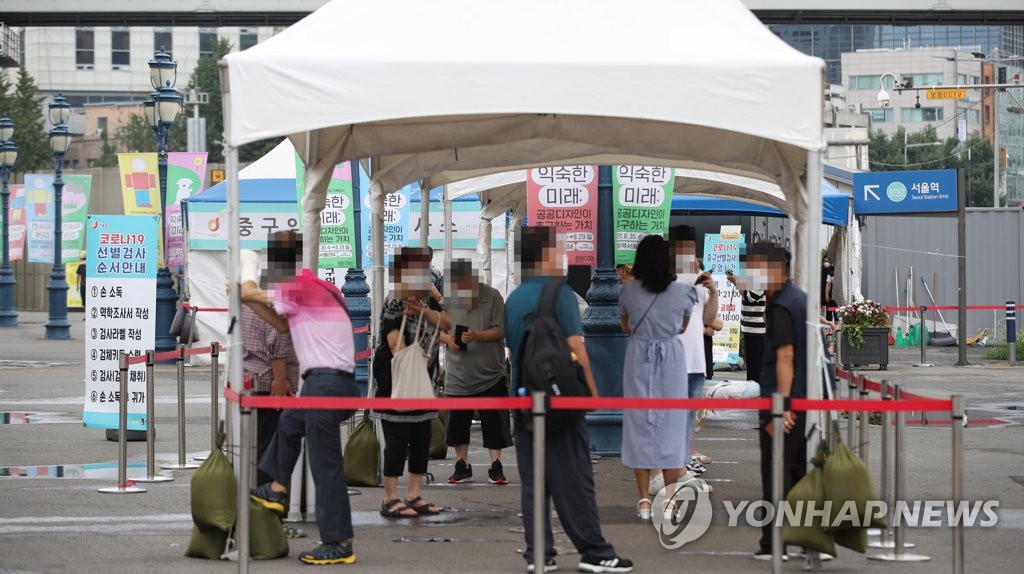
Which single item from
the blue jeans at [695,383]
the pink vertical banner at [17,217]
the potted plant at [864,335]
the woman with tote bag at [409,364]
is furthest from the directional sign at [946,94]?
the woman with tote bag at [409,364]

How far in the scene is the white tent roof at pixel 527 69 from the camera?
26.4 ft

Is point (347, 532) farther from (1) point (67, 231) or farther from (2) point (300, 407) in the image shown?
(1) point (67, 231)

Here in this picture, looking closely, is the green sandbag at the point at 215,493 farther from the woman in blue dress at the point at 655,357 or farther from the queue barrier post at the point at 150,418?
the queue barrier post at the point at 150,418

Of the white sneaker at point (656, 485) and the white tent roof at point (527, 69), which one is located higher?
the white tent roof at point (527, 69)

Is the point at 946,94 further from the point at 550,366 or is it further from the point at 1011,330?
the point at 550,366

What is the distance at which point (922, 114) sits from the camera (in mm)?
137250

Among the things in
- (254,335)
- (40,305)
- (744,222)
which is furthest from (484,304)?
(40,305)

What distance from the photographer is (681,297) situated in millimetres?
10008

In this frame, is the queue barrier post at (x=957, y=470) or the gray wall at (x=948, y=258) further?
the gray wall at (x=948, y=258)

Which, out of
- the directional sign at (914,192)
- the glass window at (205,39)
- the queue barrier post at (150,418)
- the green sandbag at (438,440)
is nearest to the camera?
the queue barrier post at (150,418)

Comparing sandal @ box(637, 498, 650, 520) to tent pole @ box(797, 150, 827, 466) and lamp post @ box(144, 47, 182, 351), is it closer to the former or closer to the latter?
tent pole @ box(797, 150, 827, 466)

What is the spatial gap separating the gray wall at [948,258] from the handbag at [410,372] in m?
28.6

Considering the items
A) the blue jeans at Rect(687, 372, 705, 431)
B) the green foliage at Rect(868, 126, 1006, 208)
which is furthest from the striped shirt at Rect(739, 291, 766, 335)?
the green foliage at Rect(868, 126, 1006, 208)

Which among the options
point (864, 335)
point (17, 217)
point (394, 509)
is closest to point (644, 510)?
point (394, 509)
